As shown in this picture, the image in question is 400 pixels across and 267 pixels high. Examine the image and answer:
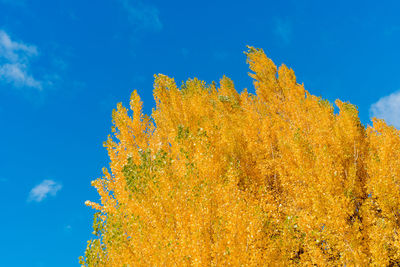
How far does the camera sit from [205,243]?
10797mm

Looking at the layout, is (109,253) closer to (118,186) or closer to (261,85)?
(118,186)

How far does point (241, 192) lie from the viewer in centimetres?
1636

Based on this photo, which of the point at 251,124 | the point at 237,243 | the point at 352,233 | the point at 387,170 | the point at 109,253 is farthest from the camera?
the point at 251,124

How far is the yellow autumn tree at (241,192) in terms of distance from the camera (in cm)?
1104

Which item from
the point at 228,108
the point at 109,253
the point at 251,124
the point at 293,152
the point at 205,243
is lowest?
the point at 205,243

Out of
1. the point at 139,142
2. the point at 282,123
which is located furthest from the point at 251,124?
the point at 139,142

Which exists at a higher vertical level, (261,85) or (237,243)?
(261,85)

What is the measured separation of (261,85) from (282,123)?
1074 cm

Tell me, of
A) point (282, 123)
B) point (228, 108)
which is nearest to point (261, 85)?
point (228, 108)

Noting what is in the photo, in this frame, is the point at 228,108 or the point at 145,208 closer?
the point at 145,208

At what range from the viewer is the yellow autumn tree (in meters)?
11.0

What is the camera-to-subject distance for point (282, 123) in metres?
24.9

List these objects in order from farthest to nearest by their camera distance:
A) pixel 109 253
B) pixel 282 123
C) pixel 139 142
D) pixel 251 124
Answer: pixel 282 123 < pixel 251 124 < pixel 139 142 < pixel 109 253

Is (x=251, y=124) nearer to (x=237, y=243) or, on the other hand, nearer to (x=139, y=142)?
(x=139, y=142)
